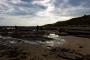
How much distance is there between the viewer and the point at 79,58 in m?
9.55

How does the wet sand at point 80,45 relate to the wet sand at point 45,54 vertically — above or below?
below

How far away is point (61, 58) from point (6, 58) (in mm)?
3820

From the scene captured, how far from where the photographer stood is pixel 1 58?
10148 mm

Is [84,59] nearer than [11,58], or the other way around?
[84,59]

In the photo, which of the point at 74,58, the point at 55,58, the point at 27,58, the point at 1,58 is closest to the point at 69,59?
the point at 74,58

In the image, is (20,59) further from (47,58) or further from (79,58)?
(79,58)

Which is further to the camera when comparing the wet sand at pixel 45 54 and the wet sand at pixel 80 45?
the wet sand at pixel 80 45

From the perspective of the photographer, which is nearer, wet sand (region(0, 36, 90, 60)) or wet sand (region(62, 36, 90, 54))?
wet sand (region(0, 36, 90, 60))

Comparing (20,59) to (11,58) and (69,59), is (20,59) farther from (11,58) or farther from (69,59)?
(69,59)

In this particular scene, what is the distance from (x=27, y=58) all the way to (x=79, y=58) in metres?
3.53

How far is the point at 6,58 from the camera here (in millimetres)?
10094

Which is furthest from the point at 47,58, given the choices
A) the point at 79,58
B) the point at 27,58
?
the point at 79,58

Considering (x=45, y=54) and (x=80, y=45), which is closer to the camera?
(x=45, y=54)

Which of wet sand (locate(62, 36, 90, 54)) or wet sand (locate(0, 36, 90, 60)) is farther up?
wet sand (locate(0, 36, 90, 60))
